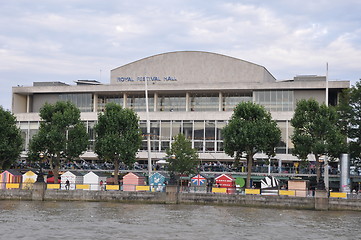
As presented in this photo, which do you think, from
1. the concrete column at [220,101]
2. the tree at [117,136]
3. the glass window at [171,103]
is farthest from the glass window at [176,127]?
the tree at [117,136]

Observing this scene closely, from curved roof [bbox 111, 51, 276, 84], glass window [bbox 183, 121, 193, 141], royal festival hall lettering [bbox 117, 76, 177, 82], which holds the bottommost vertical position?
glass window [bbox 183, 121, 193, 141]

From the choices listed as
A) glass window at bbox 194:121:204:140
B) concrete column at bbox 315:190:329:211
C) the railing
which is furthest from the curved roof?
concrete column at bbox 315:190:329:211

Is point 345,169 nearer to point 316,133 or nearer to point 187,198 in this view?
point 316,133

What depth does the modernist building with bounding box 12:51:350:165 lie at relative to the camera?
97.8 m

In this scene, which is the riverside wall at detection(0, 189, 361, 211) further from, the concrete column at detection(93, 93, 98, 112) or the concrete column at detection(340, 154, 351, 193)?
the concrete column at detection(93, 93, 98, 112)

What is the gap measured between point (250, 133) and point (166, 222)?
28.4 metres

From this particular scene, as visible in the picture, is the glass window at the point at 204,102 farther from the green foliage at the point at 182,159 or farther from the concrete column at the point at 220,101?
the green foliage at the point at 182,159


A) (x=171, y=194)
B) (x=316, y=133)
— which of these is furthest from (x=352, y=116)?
(x=171, y=194)

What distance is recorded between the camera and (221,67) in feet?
339

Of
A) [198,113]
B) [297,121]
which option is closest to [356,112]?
[297,121]

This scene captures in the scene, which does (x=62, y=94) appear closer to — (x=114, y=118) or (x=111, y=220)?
(x=114, y=118)

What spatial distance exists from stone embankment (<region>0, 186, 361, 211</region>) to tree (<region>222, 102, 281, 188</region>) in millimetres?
11371

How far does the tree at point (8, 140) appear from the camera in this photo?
7962cm

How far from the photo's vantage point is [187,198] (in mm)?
60531
